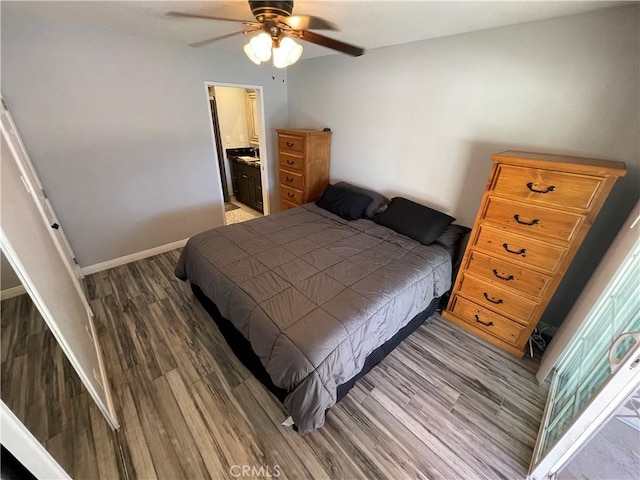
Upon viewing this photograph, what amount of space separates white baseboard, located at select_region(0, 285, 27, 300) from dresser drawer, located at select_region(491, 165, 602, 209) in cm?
260

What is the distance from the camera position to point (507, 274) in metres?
Result: 1.92

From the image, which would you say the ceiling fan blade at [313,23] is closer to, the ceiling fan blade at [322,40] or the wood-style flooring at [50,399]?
the ceiling fan blade at [322,40]

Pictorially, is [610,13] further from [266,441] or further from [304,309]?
[266,441]

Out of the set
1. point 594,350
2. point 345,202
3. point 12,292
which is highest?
point 12,292

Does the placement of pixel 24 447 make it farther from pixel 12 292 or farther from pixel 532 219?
pixel 532 219

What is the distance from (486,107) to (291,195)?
7.78 feet

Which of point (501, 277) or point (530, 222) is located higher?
point (530, 222)

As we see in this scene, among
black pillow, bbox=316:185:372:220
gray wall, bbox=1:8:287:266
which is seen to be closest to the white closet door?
gray wall, bbox=1:8:287:266

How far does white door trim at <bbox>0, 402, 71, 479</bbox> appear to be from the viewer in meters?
0.75

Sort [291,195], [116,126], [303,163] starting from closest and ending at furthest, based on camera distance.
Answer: [116,126] → [303,163] → [291,195]

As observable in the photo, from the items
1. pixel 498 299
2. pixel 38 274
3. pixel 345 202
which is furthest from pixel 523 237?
pixel 38 274

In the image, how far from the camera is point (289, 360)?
132 centimetres

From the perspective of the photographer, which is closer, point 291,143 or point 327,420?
point 327,420

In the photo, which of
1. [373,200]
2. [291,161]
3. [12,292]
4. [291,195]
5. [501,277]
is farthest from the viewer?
[291,195]
